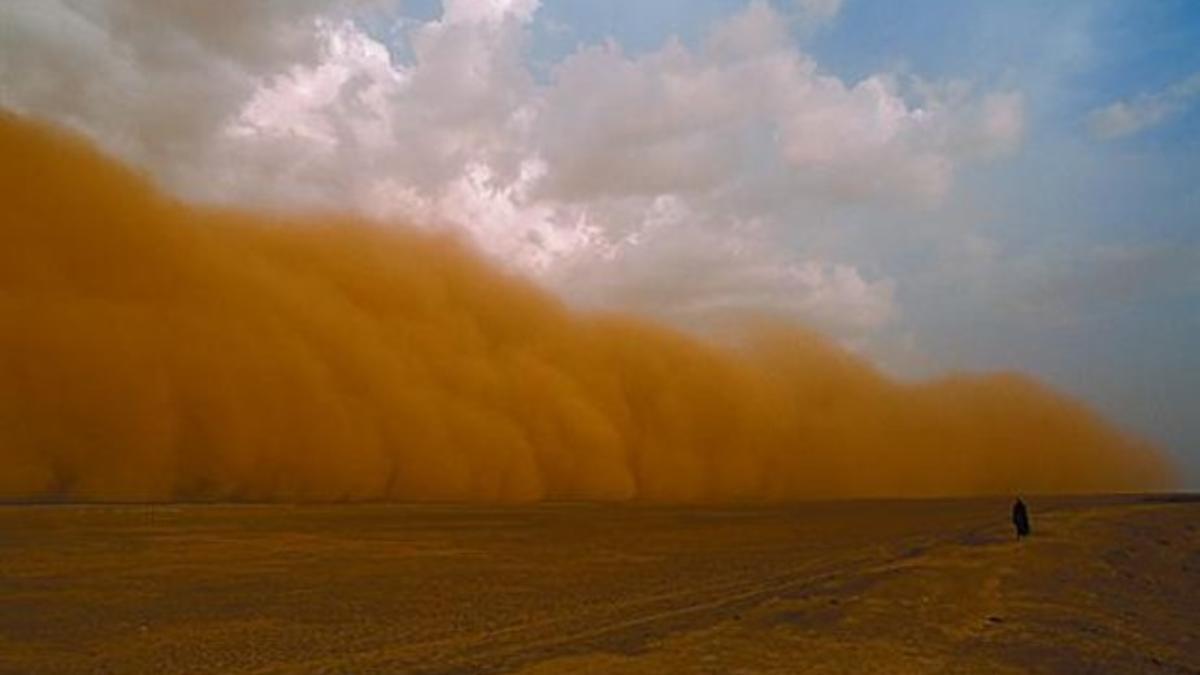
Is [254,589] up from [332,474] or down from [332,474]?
down

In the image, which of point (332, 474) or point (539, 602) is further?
point (332, 474)

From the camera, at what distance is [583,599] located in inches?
622

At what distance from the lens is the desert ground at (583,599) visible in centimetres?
1105

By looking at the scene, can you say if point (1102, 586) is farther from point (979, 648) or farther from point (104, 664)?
point (104, 664)

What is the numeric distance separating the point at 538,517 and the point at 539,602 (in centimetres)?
Answer: 2448

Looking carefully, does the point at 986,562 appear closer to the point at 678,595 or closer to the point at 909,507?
the point at 678,595

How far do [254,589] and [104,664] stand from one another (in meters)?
6.62

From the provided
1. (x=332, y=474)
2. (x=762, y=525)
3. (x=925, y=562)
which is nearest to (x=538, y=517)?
(x=762, y=525)

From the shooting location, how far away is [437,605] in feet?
50.0

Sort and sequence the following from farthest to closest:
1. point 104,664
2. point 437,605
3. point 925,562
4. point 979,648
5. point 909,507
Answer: point 909,507
point 925,562
point 437,605
point 979,648
point 104,664

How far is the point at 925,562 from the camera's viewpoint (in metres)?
21.8

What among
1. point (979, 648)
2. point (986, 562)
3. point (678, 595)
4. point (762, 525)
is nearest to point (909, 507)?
point (762, 525)

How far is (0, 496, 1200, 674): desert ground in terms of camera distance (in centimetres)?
1105

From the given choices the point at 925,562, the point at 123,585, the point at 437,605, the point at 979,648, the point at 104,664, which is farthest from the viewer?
the point at 925,562
